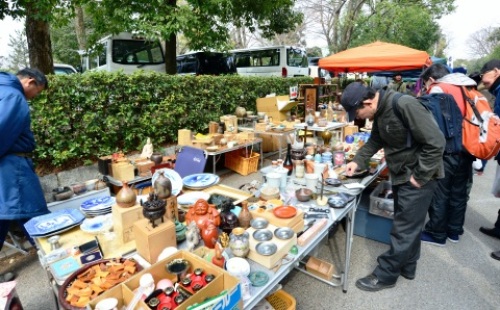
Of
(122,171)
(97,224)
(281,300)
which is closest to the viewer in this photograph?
(97,224)

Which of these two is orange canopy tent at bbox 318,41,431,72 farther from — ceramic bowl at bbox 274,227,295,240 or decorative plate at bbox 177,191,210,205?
ceramic bowl at bbox 274,227,295,240

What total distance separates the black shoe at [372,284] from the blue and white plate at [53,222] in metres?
2.39

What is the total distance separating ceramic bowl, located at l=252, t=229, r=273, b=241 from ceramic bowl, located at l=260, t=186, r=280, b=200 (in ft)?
1.66

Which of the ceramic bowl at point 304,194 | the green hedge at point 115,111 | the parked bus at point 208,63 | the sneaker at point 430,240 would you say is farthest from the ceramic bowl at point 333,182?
the parked bus at point 208,63

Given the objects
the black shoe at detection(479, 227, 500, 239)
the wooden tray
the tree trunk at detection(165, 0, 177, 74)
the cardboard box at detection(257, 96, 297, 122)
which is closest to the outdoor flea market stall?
the wooden tray

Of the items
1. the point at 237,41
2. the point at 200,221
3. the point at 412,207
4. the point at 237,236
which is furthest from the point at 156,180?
the point at 237,41

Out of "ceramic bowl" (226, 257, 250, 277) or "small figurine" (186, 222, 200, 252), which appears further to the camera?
"small figurine" (186, 222, 200, 252)

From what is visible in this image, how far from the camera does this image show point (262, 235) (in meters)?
1.64

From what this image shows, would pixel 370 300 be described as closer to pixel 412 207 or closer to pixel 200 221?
pixel 412 207

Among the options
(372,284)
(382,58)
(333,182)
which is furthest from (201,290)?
(382,58)

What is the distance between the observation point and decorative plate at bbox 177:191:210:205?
217 centimetres

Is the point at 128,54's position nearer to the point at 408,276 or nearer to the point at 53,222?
the point at 53,222

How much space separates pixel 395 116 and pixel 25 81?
3116 mm

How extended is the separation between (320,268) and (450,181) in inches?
72.1
